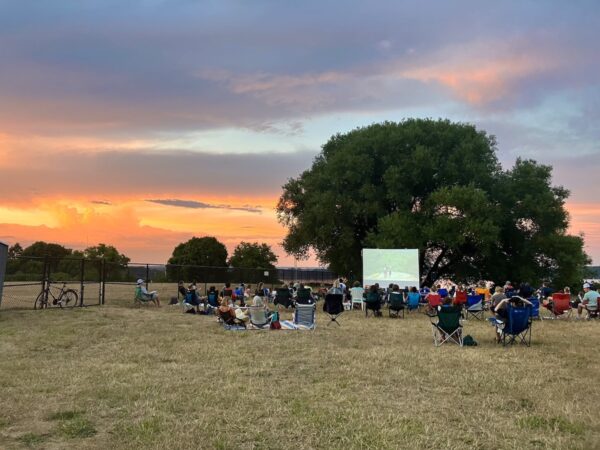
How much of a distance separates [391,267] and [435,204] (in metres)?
7.74

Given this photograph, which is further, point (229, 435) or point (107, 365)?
point (107, 365)

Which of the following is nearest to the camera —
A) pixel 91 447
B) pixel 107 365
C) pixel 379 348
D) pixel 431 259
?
pixel 91 447

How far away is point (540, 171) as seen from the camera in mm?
35188

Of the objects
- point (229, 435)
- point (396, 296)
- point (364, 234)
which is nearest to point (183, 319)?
point (396, 296)

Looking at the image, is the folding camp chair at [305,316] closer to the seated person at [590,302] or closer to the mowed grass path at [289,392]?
the mowed grass path at [289,392]

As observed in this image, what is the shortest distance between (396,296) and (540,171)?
21149 millimetres

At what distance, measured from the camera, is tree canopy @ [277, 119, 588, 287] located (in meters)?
33.0

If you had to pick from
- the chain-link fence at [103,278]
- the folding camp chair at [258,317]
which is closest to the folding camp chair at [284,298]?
the chain-link fence at [103,278]

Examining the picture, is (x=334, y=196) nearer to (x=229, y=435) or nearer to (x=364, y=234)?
(x=364, y=234)

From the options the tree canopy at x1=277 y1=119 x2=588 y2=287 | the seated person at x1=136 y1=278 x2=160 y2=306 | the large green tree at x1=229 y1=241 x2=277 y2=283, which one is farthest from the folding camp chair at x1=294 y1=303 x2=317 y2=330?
the large green tree at x1=229 y1=241 x2=277 y2=283

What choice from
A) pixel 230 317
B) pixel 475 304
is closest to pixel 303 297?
pixel 230 317

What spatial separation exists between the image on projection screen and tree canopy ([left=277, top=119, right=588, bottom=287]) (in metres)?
5.10

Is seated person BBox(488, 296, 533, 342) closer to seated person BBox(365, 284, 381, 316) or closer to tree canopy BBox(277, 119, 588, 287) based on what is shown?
seated person BBox(365, 284, 381, 316)

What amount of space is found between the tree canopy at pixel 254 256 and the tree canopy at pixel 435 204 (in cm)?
3026
